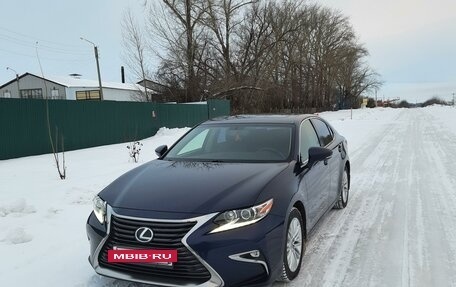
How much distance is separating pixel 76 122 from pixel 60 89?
41247mm

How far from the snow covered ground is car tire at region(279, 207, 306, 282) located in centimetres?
12

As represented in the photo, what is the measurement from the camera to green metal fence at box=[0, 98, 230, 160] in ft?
41.5

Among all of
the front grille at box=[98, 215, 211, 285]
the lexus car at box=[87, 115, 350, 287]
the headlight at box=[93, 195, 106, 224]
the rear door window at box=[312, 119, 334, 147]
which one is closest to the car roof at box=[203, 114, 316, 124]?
the rear door window at box=[312, 119, 334, 147]

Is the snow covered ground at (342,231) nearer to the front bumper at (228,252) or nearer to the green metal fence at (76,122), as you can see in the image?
→ the front bumper at (228,252)

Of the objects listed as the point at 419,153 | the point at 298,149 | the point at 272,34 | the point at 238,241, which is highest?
the point at 272,34

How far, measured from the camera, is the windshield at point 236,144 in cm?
455

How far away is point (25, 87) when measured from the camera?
186 ft

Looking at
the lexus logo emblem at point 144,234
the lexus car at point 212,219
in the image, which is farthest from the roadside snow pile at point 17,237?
the lexus logo emblem at point 144,234

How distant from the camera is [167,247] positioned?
10.3 ft

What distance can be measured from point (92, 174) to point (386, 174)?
250 inches

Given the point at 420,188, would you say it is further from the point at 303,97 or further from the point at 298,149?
the point at 303,97

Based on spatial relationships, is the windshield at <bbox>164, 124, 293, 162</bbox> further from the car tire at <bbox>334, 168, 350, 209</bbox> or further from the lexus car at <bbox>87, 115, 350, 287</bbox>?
the car tire at <bbox>334, 168, 350, 209</bbox>

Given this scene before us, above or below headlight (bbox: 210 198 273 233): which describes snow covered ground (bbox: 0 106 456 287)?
below

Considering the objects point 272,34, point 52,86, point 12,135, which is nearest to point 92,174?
point 12,135
